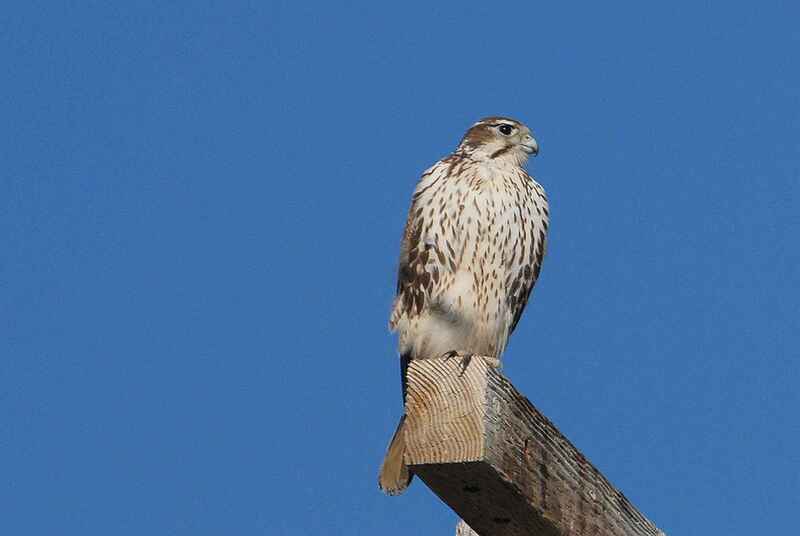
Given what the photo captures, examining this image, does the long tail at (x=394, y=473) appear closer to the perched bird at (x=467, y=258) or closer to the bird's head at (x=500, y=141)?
the perched bird at (x=467, y=258)

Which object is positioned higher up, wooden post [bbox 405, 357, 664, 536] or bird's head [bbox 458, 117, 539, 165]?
bird's head [bbox 458, 117, 539, 165]

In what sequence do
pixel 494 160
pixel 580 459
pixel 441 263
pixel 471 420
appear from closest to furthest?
1. pixel 471 420
2. pixel 580 459
3. pixel 441 263
4. pixel 494 160

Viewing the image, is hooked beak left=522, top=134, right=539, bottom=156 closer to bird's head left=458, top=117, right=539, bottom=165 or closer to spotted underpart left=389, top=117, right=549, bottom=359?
bird's head left=458, top=117, right=539, bottom=165

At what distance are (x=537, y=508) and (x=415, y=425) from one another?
0.24 meters

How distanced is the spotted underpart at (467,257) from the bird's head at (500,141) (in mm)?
166

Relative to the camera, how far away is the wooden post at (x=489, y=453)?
6.18 ft

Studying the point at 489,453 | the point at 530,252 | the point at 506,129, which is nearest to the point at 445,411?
the point at 489,453

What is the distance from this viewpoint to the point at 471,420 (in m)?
1.89

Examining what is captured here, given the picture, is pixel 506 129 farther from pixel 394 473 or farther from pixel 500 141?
pixel 394 473

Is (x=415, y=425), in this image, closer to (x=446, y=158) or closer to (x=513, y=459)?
(x=513, y=459)

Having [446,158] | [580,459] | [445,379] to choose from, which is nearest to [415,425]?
[445,379]

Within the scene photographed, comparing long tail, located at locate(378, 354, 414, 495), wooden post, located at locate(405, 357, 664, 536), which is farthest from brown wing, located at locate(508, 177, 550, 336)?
wooden post, located at locate(405, 357, 664, 536)

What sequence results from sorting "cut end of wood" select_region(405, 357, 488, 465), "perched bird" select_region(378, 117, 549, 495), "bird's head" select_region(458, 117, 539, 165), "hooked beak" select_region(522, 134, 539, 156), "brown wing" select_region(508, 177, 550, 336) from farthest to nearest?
"hooked beak" select_region(522, 134, 539, 156)
"bird's head" select_region(458, 117, 539, 165)
"brown wing" select_region(508, 177, 550, 336)
"perched bird" select_region(378, 117, 549, 495)
"cut end of wood" select_region(405, 357, 488, 465)

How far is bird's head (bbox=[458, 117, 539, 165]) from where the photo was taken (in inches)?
237
